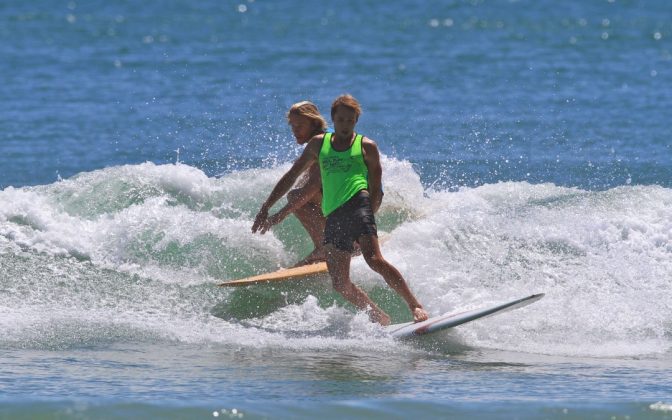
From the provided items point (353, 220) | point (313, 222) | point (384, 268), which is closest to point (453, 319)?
point (384, 268)

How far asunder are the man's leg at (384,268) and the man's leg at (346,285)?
0.19m

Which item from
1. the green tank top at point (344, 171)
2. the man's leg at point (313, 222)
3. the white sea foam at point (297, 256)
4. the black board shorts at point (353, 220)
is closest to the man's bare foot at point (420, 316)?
the white sea foam at point (297, 256)

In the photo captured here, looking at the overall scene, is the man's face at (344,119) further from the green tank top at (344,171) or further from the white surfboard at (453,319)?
the white surfboard at (453,319)

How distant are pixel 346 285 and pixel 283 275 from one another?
0.89 meters

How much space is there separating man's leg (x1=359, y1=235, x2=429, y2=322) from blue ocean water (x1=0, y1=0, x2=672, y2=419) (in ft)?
0.82

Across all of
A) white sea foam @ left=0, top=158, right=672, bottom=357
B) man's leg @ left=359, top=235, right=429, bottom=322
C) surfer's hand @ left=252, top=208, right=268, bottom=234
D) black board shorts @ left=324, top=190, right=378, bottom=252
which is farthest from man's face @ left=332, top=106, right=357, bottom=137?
white sea foam @ left=0, top=158, right=672, bottom=357

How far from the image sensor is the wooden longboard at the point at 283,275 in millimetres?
9297

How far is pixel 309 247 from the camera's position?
1059cm

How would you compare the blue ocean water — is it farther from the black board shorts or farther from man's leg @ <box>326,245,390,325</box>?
the black board shorts

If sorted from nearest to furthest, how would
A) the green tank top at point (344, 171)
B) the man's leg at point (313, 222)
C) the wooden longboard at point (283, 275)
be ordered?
the green tank top at point (344, 171) < the wooden longboard at point (283, 275) < the man's leg at point (313, 222)

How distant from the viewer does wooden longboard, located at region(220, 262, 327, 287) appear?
930 centimetres

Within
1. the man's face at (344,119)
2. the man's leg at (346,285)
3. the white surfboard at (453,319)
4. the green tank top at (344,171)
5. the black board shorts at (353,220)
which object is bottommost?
the white surfboard at (453,319)

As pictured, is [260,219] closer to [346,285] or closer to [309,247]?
[346,285]

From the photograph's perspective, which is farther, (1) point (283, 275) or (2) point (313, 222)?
(2) point (313, 222)
